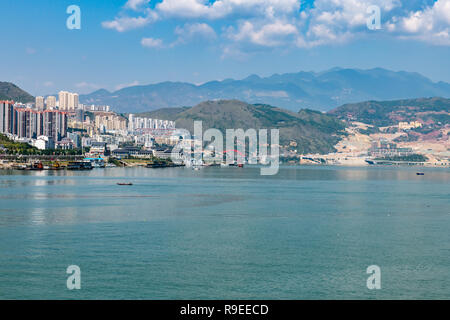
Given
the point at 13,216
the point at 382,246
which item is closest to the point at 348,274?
the point at 382,246

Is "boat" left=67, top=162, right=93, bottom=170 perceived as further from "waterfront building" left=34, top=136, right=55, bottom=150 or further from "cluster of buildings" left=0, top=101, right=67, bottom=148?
"cluster of buildings" left=0, top=101, right=67, bottom=148

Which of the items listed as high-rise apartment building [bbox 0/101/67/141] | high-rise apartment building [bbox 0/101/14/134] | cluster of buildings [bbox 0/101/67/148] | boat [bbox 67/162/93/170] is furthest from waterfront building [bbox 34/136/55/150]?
boat [bbox 67/162/93/170]

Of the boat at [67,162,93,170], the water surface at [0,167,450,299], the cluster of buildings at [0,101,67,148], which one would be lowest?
the water surface at [0,167,450,299]

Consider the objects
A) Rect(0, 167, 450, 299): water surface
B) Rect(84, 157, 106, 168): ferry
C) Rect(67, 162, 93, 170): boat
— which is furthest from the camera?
Rect(84, 157, 106, 168): ferry

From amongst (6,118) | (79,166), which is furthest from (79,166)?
(6,118)

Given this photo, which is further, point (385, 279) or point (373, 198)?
point (373, 198)

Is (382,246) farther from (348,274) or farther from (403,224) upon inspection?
(403,224)

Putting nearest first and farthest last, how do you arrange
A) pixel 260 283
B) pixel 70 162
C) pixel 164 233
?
pixel 260 283 < pixel 164 233 < pixel 70 162

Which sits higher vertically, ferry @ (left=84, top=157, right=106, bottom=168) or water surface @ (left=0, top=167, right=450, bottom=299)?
ferry @ (left=84, top=157, right=106, bottom=168)

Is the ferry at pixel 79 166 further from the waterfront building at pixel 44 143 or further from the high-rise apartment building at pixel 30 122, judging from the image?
the high-rise apartment building at pixel 30 122

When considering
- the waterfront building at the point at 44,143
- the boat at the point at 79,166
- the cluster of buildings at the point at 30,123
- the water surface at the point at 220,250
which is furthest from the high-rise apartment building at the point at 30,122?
the water surface at the point at 220,250

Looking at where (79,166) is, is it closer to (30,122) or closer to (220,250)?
(30,122)
